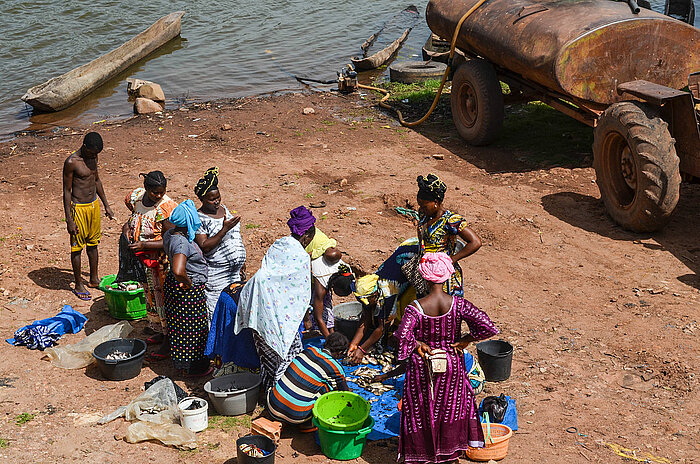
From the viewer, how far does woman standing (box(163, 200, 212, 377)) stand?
553 cm

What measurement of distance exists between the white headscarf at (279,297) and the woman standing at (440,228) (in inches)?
36.7

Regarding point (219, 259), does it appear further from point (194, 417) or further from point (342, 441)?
point (342, 441)

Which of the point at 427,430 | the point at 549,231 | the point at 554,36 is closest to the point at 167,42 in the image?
the point at 554,36

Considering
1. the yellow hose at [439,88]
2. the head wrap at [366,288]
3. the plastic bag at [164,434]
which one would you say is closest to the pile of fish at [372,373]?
the head wrap at [366,288]

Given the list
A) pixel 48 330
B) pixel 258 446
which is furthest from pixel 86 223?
pixel 258 446

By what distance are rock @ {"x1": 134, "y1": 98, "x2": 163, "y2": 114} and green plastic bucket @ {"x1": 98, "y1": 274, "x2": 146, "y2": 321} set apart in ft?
25.3

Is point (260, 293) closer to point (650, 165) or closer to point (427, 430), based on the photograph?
point (427, 430)

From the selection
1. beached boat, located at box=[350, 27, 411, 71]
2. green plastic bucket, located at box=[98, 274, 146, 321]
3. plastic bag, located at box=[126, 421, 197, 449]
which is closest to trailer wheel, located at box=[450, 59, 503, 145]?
beached boat, located at box=[350, 27, 411, 71]

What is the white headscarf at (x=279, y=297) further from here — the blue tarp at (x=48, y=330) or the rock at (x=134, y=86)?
the rock at (x=134, y=86)

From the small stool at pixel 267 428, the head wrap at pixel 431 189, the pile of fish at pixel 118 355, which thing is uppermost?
the head wrap at pixel 431 189

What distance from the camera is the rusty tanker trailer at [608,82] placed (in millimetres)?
7734

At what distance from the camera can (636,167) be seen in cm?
782

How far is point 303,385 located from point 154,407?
1.15 m

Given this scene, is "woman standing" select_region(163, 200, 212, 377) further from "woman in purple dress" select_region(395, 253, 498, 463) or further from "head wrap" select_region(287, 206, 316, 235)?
"woman in purple dress" select_region(395, 253, 498, 463)
